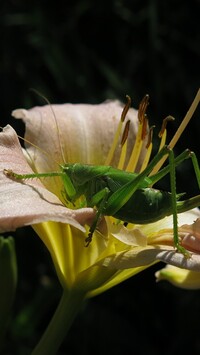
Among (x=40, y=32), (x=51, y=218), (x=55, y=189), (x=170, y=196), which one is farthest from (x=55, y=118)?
(x=40, y=32)

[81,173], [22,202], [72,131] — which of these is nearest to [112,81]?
[72,131]

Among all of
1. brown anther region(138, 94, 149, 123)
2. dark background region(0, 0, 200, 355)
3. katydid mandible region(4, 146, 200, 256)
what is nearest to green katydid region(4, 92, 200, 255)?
katydid mandible region(4, 146, 200, 256)

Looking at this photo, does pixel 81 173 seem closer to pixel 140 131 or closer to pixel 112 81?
pixel 140 131

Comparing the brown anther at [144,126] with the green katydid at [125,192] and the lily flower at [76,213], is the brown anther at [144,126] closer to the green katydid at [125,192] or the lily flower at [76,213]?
the lily flower at [76,213]

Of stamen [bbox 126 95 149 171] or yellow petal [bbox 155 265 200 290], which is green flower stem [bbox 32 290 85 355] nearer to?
yellow petal [bbox 155 265 200 290]

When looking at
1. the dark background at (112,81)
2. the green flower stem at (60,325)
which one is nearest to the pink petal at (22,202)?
the green flower stem at (60,325)

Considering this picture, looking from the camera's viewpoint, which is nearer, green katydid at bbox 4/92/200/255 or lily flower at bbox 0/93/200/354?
lily flower at bbox 0/93/200/354
